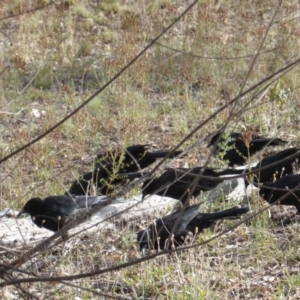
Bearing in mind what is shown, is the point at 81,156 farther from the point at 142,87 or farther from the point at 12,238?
the point at 12,238

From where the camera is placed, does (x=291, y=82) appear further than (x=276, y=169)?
Yes

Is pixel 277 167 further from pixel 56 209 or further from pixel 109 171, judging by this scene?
pixel 56 209

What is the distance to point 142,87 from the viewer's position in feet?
29.6

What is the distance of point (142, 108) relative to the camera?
8586 millimetres

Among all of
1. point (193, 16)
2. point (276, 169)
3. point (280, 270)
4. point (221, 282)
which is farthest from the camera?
point (193, 16)

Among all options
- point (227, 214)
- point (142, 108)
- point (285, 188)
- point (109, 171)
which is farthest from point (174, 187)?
point (142, 108)

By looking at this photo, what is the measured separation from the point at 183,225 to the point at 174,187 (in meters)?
0.85

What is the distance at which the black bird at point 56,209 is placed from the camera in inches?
217

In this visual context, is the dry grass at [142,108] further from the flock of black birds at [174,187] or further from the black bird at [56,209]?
the black bird at [56,209]

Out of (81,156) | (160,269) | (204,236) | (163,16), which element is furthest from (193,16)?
(160,269)

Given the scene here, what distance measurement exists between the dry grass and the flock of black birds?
0.50ft

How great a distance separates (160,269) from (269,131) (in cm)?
330

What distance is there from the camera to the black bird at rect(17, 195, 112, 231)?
5523 millimetres

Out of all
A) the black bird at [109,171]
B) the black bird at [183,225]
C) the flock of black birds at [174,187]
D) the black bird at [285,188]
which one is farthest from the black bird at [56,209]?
the black bird at [285,188]
